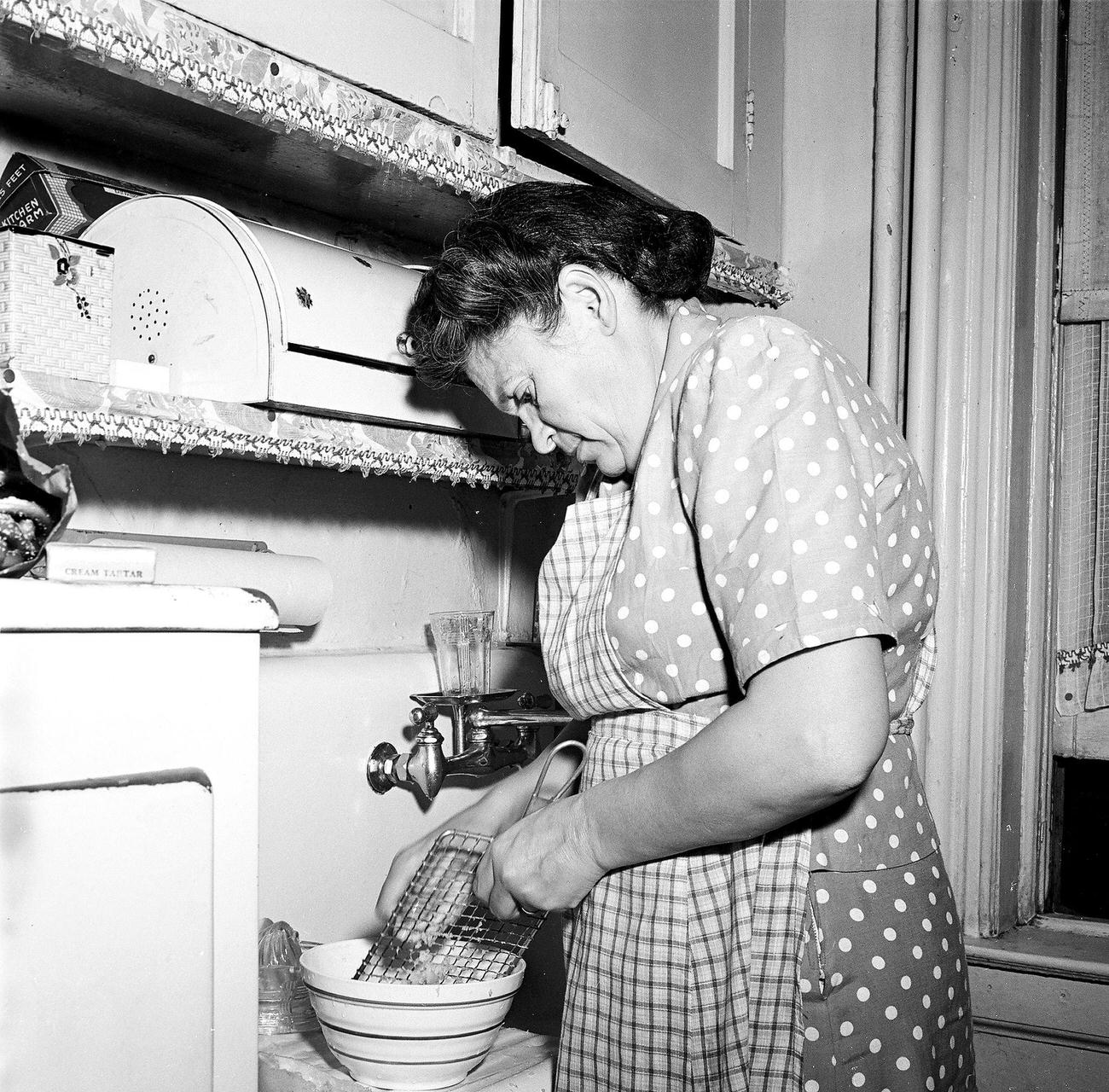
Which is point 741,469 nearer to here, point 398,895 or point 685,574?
point 685,574

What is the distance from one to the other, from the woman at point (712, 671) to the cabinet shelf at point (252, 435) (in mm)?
133

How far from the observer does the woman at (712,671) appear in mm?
774

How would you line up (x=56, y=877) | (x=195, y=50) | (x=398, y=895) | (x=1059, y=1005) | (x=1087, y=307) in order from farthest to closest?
(x=1087, y=307) < (x=1059, y=1005) < (x=398, y=895) < (x=195, y=50) < (x=56, y=877)

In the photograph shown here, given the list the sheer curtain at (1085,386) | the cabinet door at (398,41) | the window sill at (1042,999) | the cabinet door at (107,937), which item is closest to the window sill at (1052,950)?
the window sill at (1042,999)

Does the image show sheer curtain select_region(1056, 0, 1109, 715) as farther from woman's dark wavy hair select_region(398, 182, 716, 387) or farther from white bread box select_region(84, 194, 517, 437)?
white bread box select_region(84, 194, 517, 437)

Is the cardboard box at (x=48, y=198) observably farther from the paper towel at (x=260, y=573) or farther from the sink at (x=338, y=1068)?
the sink at (x=338, y=1068)

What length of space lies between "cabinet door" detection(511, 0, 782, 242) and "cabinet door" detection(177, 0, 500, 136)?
0.05m

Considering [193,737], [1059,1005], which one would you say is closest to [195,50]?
[193,737]

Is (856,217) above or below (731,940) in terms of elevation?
above

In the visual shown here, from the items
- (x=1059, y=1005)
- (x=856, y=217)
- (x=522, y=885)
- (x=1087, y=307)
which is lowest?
(x=1059, y=1005)

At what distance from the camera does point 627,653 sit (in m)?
0.97

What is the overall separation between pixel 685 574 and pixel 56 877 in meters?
0.51

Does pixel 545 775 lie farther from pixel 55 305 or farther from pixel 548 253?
pixel 55 305

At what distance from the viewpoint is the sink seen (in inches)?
43.1
